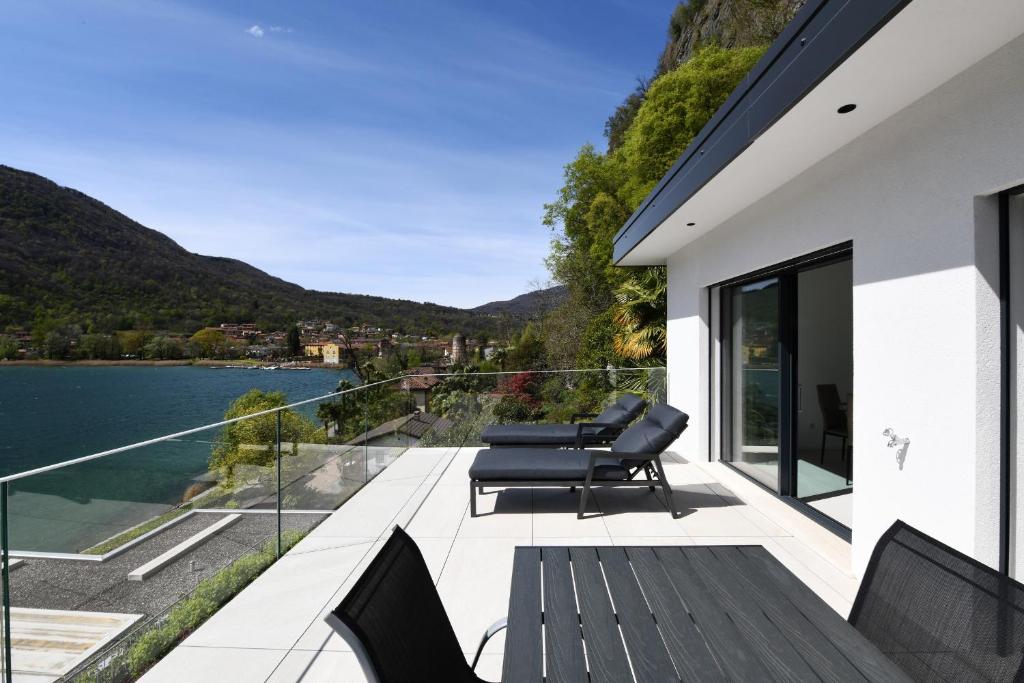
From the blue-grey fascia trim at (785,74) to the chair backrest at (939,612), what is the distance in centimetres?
170

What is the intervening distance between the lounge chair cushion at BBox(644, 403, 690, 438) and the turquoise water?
2.93 meters

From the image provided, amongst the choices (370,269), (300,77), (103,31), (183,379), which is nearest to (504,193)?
(300,77)

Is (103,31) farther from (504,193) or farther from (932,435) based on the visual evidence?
(932,435)

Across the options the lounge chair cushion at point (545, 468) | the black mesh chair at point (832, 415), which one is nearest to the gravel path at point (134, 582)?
the lounge chair cushion at point (545, 468)

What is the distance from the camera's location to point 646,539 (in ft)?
13.5

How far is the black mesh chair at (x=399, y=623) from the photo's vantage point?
110 cm

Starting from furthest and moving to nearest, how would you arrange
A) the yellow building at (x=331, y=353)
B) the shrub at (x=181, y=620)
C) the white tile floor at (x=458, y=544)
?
the yellow building at (x=331, y=353) < the white tile floor at (x=458, y=544) < the shrub at (x=181, y=620)

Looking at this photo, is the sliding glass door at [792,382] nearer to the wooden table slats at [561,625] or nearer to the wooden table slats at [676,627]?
the wooden table slats at [676,627]

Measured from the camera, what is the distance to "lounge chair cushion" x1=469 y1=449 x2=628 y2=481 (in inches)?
185

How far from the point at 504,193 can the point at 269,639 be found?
74.3 feet

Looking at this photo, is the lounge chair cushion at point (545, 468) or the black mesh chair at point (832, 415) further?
the black mesh chair at point (832, 415)

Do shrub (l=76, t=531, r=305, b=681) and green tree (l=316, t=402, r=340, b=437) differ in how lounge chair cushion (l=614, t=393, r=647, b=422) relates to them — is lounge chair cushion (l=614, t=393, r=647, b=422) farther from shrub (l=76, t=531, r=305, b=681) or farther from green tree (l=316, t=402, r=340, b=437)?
shrub (l=76, t=531, r=305, b=681)

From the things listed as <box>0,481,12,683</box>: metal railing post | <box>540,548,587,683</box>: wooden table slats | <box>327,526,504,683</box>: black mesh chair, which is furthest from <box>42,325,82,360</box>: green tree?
<box>327,526,504,683</box>: black mesh chair

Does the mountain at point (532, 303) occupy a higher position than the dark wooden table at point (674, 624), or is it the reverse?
the mountain at point (532, 303)
